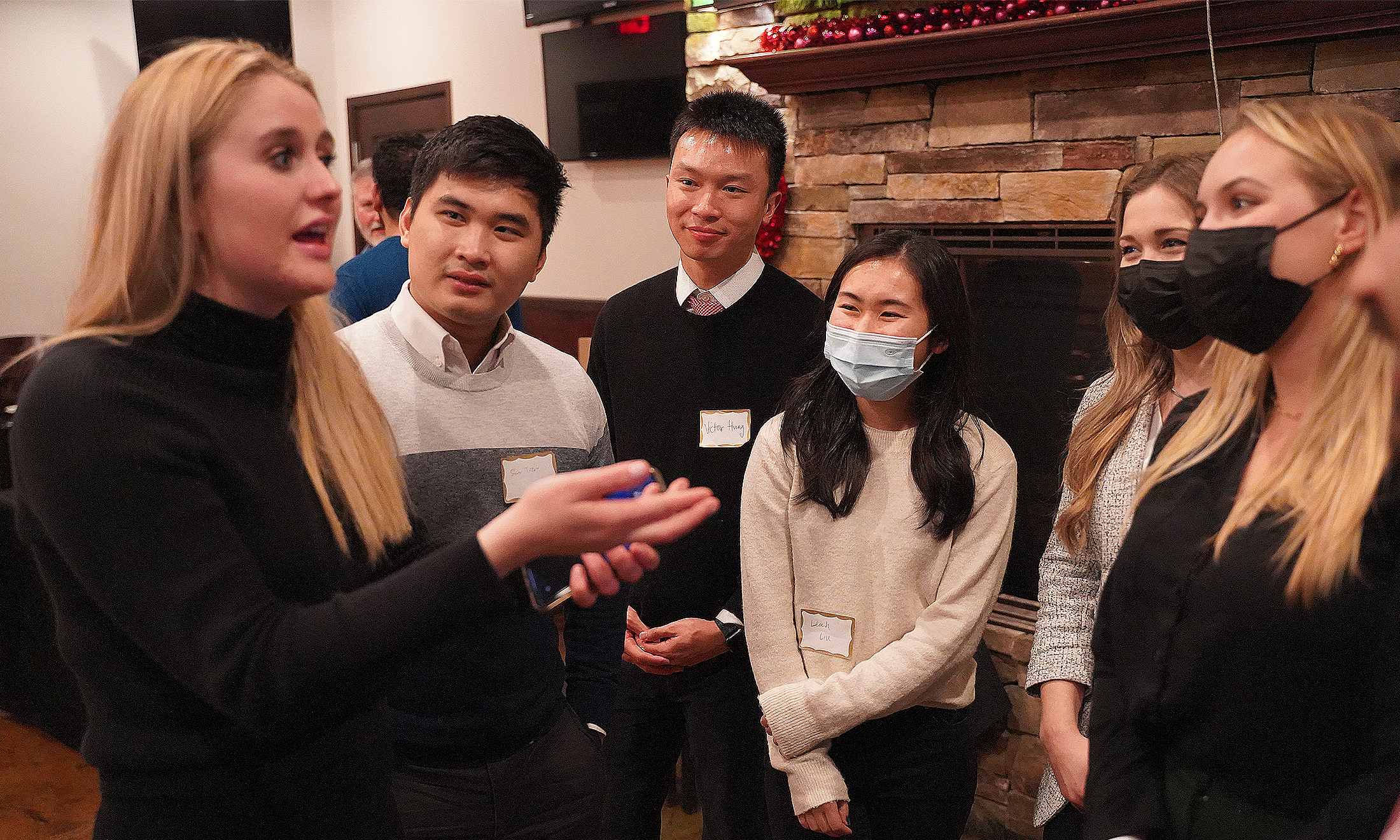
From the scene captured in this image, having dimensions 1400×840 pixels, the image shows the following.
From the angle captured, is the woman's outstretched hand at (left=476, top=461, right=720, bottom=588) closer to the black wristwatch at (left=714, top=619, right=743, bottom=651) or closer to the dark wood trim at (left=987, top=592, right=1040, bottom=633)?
the black wristwatch at (left=714, top=619, right=743, bottom=651)

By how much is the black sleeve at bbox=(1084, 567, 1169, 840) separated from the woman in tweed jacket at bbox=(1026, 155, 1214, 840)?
42 cm

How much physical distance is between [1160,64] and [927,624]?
160cm

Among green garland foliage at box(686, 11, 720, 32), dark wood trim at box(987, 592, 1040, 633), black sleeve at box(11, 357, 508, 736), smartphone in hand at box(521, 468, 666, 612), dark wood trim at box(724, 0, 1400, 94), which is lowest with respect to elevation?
dark wood trim at box(987, 592, 1040, 633)

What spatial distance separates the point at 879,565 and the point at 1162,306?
2.16 ft

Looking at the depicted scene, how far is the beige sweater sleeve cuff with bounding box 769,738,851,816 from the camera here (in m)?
1.73

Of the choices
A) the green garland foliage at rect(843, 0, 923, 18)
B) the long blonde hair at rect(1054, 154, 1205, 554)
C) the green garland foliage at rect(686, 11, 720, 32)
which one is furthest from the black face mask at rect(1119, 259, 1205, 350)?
the green garland foliage at rect(686, 11, 720, 32)

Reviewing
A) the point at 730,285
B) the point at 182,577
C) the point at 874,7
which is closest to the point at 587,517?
the point at 182,577

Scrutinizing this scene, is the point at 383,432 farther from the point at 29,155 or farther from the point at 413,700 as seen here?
the point at 29,155

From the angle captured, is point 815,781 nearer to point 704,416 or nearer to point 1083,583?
point 1083,583

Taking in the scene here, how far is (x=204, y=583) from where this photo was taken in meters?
0.87

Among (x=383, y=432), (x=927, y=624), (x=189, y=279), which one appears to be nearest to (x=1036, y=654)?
(x=927, y=624)

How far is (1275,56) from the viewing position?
223 cm

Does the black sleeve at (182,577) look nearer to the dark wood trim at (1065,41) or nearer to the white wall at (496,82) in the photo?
the dark wood trim at (1065,41)

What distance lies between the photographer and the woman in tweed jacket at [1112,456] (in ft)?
5.36
